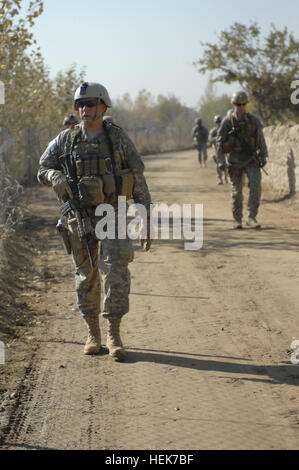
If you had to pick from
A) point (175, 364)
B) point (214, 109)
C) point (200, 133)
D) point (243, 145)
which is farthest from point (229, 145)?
point (214, 109)

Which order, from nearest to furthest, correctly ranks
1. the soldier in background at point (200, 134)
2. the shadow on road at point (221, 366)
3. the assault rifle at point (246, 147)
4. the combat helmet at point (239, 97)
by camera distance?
the shadow on road at point (221, 366)
the combat helmet at point (239, 97)
the assault rifle at point (246, 147)
the soldier in background at point (200, 134)

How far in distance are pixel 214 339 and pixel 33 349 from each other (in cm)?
138

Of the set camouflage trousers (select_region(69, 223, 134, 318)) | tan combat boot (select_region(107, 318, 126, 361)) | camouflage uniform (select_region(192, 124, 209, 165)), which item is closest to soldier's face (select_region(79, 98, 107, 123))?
camouflage trousers (select_region(69, 223, 134, 318))

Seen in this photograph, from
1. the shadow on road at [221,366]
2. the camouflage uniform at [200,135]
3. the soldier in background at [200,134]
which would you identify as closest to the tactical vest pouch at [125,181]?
the shadow on road at [221,366]

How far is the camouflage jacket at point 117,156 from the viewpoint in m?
4.77

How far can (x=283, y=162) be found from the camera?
44.4 feet

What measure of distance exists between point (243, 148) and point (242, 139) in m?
0.13

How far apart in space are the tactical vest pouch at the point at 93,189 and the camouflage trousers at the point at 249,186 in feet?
17.8

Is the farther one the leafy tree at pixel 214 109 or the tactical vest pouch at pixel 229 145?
the leafy tree at pixel 214 109

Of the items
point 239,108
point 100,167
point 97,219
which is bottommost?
point 97,219

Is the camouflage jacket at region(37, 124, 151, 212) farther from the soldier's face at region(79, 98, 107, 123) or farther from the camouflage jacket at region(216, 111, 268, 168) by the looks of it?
the camouflage jacket at region(216, 111, 268, 168)

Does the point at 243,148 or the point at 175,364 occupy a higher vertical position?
the point at 243,148

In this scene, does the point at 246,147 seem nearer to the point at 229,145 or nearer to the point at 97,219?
the point at 229,145

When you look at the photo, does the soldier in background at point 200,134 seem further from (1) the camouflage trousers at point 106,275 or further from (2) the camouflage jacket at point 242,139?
(1) the camouflage trousers at point 106,275
